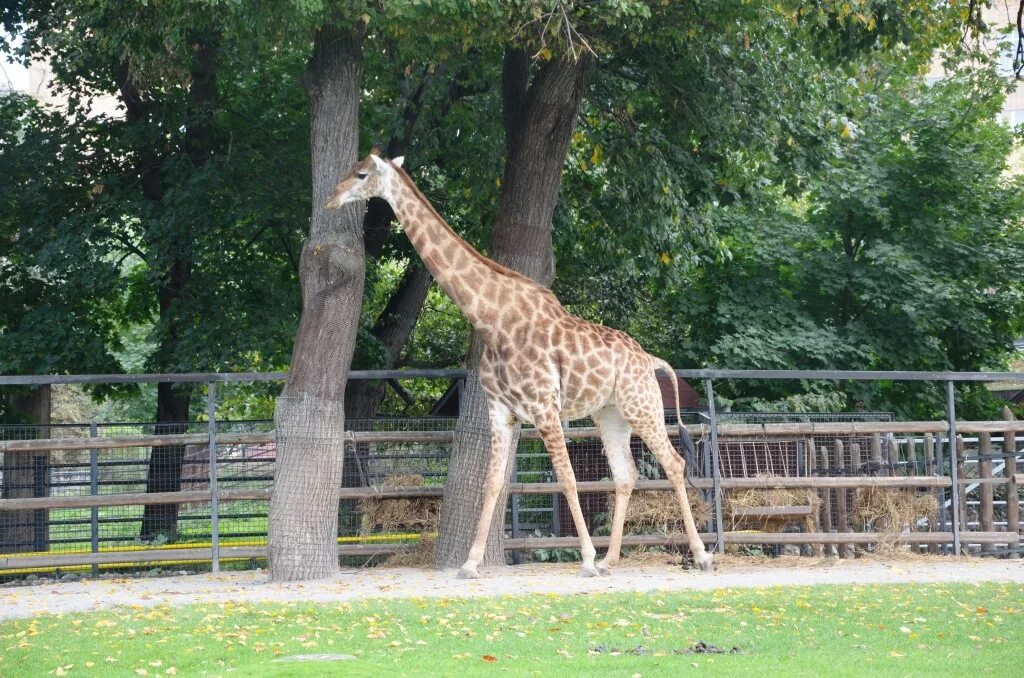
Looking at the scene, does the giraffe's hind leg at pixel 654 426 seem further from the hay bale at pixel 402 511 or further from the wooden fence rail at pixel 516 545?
the hay bale at pixel 402 511

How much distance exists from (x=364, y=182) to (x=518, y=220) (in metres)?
2.15

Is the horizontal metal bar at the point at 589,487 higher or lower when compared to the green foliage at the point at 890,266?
lower

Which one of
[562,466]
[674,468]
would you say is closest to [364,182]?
[562,466]

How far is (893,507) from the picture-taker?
14.3m

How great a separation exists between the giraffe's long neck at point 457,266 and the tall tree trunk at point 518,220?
37.2 inches

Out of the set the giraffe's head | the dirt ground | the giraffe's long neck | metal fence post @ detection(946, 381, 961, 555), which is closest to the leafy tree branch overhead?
the giraffe's head

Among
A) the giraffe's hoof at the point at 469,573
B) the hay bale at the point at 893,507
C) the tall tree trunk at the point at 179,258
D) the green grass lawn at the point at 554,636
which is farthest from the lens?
the tall tree trunk at the point at 179,258

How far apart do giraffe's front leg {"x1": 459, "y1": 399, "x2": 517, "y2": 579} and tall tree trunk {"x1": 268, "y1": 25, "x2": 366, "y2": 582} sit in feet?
4.40

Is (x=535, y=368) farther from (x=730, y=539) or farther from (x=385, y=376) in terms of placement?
(x=730, y=539)

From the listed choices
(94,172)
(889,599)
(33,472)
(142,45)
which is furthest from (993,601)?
(94,172)

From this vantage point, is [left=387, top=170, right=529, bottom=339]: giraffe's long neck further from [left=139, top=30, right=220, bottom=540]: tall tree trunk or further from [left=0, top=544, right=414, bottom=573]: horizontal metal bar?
[left=139, top=30, right=220, bottom=540]: tall tree trunk

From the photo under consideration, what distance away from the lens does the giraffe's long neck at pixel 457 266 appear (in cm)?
1262

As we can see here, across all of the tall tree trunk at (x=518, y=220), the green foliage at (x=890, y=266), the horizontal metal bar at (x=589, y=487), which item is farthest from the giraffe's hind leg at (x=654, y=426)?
the green foliage at (x=890, y=266)

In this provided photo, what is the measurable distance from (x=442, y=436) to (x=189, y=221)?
5623mm
